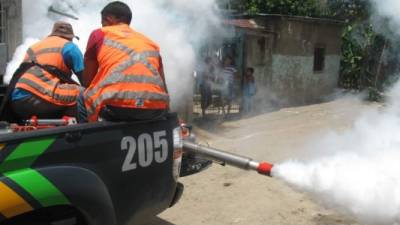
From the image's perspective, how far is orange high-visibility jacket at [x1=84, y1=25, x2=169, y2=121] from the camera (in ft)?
10.4

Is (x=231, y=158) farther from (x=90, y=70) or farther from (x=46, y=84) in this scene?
(x=46, y=84)

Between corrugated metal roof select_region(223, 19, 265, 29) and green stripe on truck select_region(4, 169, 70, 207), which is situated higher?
corrugated metal roof select_region(223, 19, 265, 29)

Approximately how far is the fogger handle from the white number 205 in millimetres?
786

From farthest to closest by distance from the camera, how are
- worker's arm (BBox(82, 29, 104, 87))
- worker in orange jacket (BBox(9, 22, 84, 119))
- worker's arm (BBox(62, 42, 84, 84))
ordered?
worker's arm (BBox(62, 42, 84, 84)), worker in orange jacket (BBox(9, 22, 84, 119)), worker's arm (BBox(82, 29, 104, 87))

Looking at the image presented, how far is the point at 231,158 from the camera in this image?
156 inches

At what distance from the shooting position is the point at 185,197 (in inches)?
233

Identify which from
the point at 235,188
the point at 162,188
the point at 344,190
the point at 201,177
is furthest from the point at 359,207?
the point at 201,177

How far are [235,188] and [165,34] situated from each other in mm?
4313

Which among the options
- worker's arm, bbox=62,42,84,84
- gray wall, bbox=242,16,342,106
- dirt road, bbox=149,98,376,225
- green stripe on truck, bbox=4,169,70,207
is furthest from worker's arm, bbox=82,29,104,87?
gray wall, bbox=242,16,342,106

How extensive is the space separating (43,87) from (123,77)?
879 mm

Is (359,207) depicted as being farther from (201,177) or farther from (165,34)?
(165,34)

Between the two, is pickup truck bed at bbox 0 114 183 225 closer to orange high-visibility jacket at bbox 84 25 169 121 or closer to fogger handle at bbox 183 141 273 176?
orange high-visibility jacket at bbox 84 25 169 121

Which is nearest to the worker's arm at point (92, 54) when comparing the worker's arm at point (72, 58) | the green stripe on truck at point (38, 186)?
the worker's arm at point (72, 58)

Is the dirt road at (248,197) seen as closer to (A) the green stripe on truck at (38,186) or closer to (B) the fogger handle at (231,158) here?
(B) the fogger handle at (231,158)
